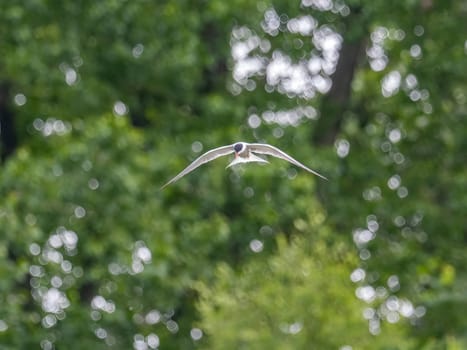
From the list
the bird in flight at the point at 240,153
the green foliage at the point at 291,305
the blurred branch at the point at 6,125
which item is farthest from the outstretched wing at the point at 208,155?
the blurred branch at the point at 6,125

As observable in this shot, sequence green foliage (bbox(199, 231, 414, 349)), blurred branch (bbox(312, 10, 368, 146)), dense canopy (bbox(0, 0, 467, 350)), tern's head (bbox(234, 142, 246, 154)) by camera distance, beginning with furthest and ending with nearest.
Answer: blurred branch (bbox(312, 10, 368, 146))
green foliage (bbox(199, 231, 414, 349))
dense canopy (bbox(0, 0, 467, 350))
tern's head (bbox(234, 142, 246, 154))

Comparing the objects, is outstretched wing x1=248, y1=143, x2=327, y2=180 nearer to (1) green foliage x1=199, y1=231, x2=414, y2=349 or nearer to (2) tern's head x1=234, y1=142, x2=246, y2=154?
(2) tern's head x1=234, y1=142, x2=246, y2=154

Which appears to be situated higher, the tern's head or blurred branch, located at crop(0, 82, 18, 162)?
the tern's head

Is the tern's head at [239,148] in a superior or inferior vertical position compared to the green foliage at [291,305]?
superior

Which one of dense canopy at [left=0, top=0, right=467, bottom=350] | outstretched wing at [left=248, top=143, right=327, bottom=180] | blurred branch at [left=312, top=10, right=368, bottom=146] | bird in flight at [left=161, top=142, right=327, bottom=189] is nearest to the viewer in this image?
outstretched wing at [left=248, top=143, right=327, bottom=180]

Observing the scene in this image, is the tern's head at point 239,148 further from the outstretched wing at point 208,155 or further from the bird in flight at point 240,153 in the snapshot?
the outstretched wing at point 208,155

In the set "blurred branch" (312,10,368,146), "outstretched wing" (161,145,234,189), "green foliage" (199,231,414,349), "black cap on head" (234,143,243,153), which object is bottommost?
"green foliage" (199,231,414,349)

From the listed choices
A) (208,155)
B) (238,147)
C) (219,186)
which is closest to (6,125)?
(219,186)

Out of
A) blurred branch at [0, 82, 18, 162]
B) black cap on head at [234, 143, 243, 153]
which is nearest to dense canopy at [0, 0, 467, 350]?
blurred branch at [0, 82, 18, 162]

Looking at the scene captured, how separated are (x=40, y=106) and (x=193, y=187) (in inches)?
88.8

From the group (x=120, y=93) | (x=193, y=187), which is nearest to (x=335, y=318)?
(x=193, y=187)

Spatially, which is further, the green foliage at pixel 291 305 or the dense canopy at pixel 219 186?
the green foliage at pixel 291 305

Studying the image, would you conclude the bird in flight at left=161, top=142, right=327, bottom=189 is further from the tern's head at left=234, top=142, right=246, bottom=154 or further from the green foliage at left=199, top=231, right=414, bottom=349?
the green foliage at left=199, top=231, right=414, bottom=349

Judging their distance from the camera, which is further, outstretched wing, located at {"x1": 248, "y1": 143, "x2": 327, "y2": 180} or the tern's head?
the tern's head
